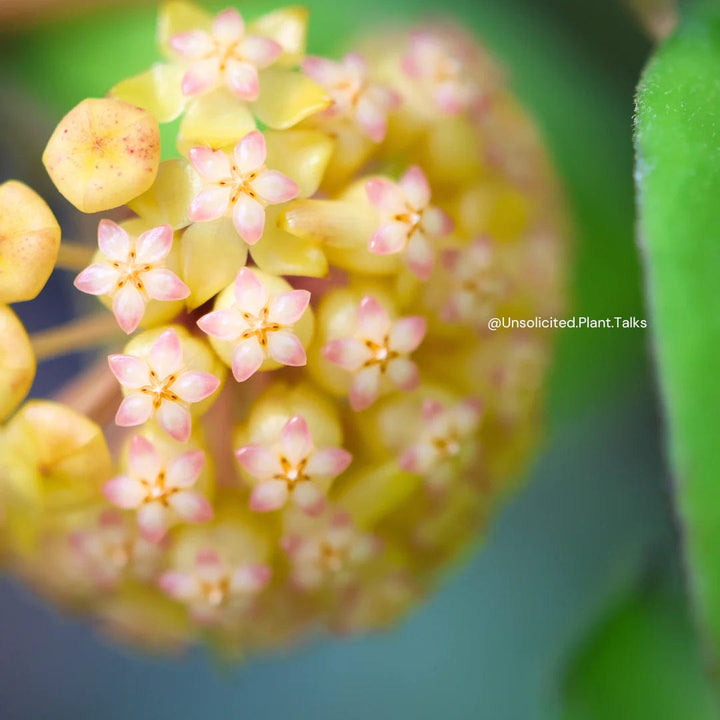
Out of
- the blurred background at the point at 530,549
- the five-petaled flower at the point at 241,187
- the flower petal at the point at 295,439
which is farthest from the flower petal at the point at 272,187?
the blurred background at the point at 530,549

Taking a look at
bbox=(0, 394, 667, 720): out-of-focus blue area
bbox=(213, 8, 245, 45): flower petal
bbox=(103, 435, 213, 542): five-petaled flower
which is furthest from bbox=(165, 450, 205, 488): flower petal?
bbox=(0, 394, 667, 720): out-of-focus blue area

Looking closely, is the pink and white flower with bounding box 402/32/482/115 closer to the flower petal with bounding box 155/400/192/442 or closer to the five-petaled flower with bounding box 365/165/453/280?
the five-petaled flower with bounding box 365/165/453/280

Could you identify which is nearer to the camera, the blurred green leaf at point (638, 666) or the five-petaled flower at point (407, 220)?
the five-petaled flower at point (407, 220)

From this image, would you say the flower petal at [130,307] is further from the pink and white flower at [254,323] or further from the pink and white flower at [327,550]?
the pink and white flower at [327,550]

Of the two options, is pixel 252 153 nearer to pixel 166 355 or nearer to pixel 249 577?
pixel 166 355

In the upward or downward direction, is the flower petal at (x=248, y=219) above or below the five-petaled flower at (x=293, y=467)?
above

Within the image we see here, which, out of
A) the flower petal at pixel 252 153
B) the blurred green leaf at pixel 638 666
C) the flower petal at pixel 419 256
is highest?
the flower petal at pixel 252 153

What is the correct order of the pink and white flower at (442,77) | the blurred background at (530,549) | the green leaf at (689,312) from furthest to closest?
the blurred background at (530,549), the pink and white flower at (442,77), the green leaf at (689,312)

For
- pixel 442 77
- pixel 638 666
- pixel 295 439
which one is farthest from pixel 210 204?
pixel 638 666
